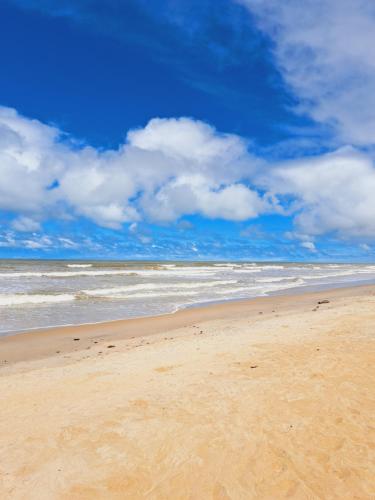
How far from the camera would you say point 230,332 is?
12.1 metres

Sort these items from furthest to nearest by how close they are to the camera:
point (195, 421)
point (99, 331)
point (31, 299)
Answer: point (31, 299) → point (99, 331) → point (195, 421)

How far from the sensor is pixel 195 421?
5.35m

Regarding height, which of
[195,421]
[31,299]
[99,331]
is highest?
[31,299]

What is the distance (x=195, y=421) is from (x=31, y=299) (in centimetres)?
1828

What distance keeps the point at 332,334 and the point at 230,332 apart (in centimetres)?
319

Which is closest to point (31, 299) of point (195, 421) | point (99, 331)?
point (99, 331)

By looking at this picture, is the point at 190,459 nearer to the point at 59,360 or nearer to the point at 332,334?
the point at 59,360

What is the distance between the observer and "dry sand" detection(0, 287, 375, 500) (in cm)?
403

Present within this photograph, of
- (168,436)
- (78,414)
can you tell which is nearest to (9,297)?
(78,414)

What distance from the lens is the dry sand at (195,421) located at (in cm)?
403

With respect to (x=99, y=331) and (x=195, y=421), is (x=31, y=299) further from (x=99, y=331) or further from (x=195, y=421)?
(x=195, y=421)

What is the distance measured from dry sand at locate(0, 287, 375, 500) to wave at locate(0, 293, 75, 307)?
35.7 ft

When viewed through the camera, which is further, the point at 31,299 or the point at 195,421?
the point at 31,299

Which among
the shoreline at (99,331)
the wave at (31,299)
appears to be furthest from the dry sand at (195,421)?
the wave at (31,299)
